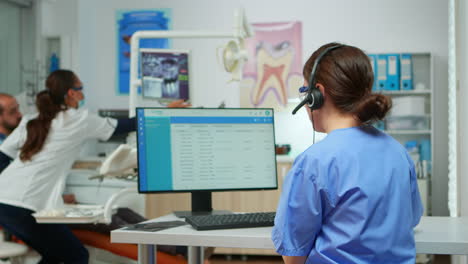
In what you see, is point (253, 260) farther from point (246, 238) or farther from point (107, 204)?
point (246, 238)

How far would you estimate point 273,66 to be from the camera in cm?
495

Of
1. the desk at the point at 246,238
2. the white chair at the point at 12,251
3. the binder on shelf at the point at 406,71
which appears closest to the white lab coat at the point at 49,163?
the white chair at the point at 12,251

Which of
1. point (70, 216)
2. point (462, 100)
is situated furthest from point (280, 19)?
point (70, 216)

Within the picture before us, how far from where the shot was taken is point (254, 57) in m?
5.00

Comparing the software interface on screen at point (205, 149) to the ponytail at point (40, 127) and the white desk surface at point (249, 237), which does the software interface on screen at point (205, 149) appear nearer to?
the white desk surface at point (249, 237)

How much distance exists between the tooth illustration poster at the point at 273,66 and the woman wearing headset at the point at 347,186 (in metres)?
3.64

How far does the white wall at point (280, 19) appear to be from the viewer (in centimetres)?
470

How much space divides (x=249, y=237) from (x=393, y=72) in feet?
11.4

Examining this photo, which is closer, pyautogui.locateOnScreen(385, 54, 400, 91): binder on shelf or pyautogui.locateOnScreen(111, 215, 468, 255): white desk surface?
pyautogui.locateOnScreen(111, 215, 468, 255): white desk surface

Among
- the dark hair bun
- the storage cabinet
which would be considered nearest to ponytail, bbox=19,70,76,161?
the dark hair bun

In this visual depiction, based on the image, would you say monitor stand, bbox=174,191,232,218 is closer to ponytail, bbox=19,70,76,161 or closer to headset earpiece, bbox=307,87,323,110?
headset earpiece, bbox=307,87,323,110

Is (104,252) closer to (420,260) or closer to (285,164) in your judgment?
(285,164)

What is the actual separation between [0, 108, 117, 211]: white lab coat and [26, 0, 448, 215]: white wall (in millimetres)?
2362

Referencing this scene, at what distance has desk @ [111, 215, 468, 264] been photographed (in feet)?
4.44
